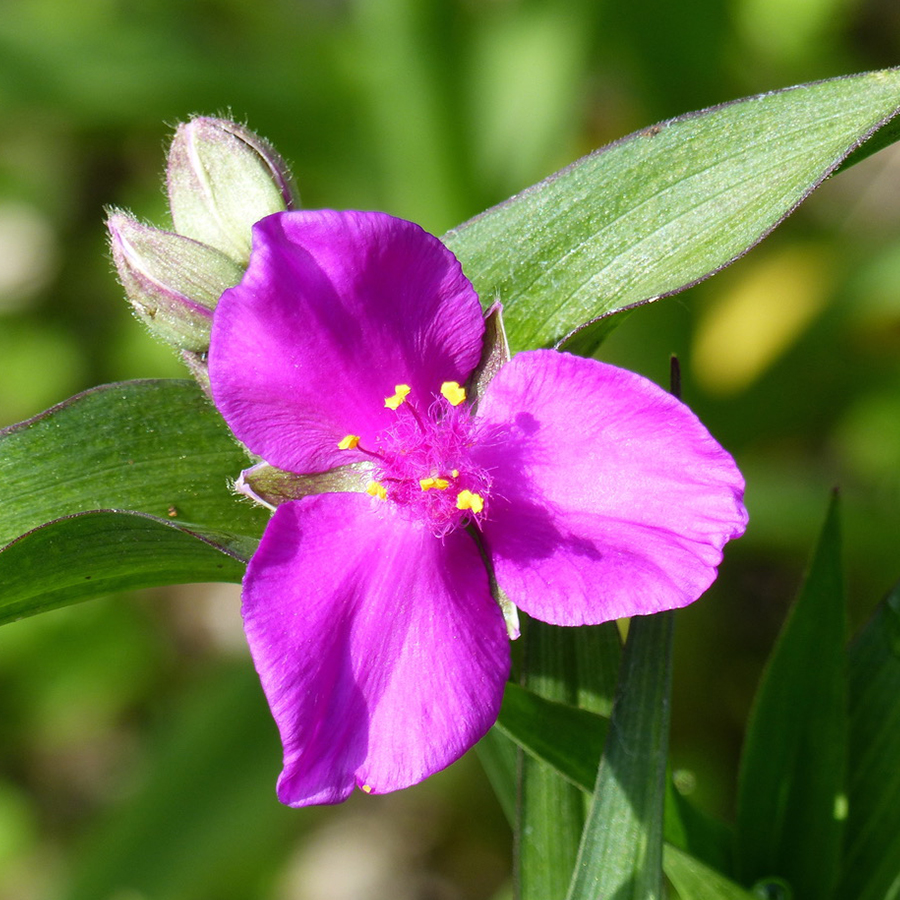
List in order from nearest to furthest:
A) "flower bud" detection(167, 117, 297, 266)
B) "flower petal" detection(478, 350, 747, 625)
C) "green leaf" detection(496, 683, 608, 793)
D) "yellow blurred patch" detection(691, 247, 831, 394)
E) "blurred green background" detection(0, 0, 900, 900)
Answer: "flower petal" detection(478, 350, 747, 625), "green leaf" detection(496, 683, 608, 793), "flower bud" detection(167, 117, 297, 266), "blurred green background" detection(0, 0, 900, 900), "yellow blurred patch" detection(691, 247, 831, 394)

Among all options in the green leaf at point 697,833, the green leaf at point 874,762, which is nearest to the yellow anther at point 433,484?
the green leaf at point 697,833

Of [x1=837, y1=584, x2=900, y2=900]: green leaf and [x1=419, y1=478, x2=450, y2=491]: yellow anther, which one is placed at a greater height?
[x1=419, y1=478, x2=450, y2=491]: yellow anther

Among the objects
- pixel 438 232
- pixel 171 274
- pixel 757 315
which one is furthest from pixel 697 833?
pixel 757 315

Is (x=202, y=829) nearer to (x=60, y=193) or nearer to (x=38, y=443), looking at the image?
(x=38, y=443)

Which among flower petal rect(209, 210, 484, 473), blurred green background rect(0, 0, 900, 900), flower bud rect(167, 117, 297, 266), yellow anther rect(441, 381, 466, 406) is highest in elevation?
flower bud rect(167, 117, 297, 266)

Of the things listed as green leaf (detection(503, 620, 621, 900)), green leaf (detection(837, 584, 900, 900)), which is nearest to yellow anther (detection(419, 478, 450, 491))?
green leaf (detection(503, 620, 621, 900))

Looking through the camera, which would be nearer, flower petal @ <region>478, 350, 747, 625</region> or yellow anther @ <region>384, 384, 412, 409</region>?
flower petal @ <region>478, 350, 747, 625</region>

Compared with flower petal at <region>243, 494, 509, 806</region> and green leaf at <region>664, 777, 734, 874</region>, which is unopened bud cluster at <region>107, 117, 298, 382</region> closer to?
flower petal at <region>243, 494, 509, 806</region>
